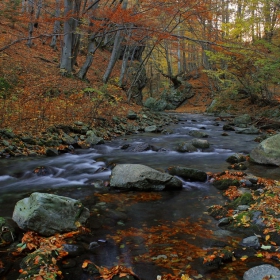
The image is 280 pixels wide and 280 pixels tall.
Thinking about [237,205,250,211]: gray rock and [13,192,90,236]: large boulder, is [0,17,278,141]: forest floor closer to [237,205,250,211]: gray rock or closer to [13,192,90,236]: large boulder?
[13,192,90,236]: large boulder

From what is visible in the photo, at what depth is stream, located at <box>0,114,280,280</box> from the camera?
3.36 metres

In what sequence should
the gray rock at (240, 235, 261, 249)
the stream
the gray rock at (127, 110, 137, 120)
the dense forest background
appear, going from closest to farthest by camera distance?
the stream < the gray rock at (240, 235, 261, 249) < the dense forest background < the gray rock at (127, 110, 137, 120)

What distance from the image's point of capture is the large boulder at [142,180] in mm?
5789

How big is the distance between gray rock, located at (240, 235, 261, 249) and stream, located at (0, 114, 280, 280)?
0.73ft

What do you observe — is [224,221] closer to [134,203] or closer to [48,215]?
[134,203]

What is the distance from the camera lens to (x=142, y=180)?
5.76m

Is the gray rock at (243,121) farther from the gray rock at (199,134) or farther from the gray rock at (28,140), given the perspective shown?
the gray rock at (28,140)

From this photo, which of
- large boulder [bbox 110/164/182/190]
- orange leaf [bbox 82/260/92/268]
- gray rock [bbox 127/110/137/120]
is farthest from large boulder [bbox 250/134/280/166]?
gray rock [bbox 127/110/137/120]

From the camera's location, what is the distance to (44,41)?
23.4 meters

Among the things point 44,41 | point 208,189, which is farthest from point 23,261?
point 44,41

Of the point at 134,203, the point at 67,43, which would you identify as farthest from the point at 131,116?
the point at 134,203

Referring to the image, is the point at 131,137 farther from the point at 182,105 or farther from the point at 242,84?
the point at 182,105

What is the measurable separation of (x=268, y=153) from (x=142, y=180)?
410 centimetres

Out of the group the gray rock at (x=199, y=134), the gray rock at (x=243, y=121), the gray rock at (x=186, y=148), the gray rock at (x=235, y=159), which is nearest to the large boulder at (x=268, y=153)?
the gray rock at (x=235, y=159)
